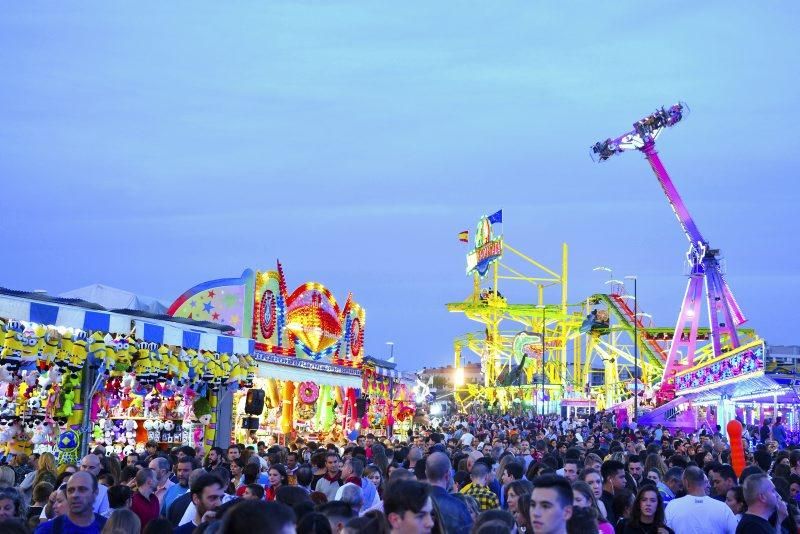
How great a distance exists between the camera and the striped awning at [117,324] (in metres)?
15.8

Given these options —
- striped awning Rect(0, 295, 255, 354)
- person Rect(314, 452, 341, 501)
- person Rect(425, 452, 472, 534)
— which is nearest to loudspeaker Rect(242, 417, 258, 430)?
striped awning Rect(0, 295, 255, 354)

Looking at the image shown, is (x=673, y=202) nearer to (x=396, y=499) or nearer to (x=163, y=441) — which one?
(x=163, y=441)

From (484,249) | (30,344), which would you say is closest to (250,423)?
(30,344)

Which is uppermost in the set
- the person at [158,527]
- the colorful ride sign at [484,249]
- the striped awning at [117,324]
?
the colorful ride sign at [484,249]

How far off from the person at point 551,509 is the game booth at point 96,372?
39.2ft

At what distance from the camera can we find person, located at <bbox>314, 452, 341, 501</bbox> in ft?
36.5

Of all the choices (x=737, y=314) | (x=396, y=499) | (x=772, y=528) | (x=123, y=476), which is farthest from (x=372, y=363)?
(x=396, y=499)

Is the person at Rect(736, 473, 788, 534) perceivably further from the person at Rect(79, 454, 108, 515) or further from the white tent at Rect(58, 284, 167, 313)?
the white tent at Rect(58, 284, 167, 313)

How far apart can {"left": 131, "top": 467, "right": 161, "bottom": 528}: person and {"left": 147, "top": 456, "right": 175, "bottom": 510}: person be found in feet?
0.86

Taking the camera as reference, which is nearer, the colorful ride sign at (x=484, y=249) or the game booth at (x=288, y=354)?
the game booth at (x=288, y=354)

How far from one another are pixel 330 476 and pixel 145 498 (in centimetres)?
282

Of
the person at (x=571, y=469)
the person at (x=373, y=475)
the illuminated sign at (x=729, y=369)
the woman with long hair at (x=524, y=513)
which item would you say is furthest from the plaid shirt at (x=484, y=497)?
the illuminated sign at (x=729, y=369)

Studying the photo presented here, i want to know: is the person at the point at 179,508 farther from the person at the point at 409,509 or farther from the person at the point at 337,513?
the person at the point at 409,509

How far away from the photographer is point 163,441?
73.7ft
